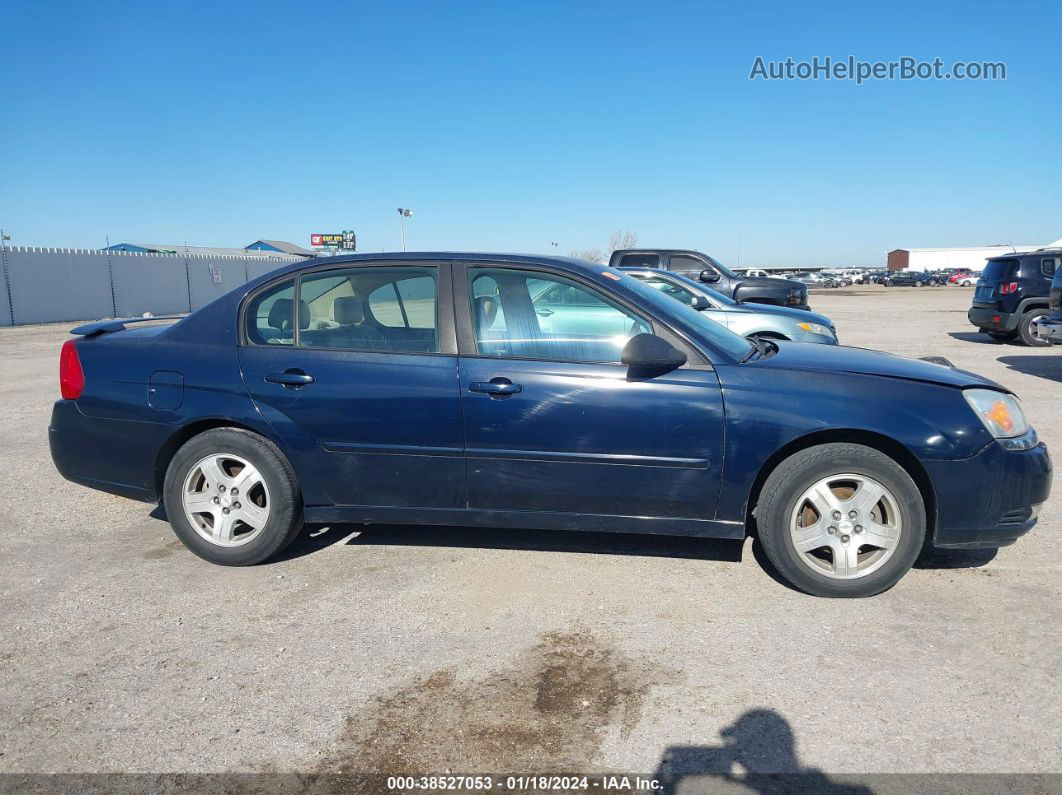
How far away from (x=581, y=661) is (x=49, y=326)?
24.6 m

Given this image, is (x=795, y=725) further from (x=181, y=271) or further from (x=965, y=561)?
(x=181, y=271)

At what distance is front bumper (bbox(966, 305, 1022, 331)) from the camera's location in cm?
1482

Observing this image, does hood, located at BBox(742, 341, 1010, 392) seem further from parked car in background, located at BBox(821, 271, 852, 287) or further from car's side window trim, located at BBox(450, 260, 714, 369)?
parked car in background, located at BBox(821, 271, 852, 287)

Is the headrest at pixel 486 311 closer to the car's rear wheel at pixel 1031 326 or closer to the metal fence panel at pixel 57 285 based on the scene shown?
the car's rear wheel at pixel 1031 326

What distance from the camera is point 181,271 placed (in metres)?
31.0

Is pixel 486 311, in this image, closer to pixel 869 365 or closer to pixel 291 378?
pixel 291 378

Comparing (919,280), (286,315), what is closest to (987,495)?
(286,315)

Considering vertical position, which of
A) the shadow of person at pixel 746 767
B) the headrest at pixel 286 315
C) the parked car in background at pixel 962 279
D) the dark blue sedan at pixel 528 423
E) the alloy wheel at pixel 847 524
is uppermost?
the parked car in background at pixel 962 279

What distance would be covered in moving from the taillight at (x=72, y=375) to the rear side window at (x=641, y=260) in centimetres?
1080

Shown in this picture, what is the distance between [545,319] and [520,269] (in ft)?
1.12

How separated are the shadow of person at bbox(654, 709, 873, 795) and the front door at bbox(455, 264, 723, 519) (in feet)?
4.13

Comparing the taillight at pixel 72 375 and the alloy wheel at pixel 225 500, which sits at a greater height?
the taillight at pixel 72 375

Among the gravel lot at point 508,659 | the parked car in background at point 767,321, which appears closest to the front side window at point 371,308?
the gravel lot at point 508,659

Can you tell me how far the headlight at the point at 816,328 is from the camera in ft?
28.7
